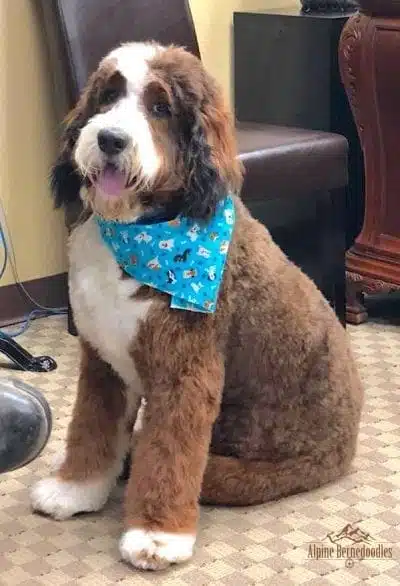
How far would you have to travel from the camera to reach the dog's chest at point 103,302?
156 centimetres

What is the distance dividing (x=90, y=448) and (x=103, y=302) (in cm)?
25

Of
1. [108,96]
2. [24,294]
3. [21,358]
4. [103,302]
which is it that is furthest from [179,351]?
[24,294]

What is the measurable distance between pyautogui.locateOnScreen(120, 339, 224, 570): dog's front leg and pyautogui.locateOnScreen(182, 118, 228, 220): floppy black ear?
21 cm

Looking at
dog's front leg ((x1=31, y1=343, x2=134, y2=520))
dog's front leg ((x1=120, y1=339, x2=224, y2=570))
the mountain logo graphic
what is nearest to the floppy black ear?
dog's front leg ((x1=120, y1=339, x2=224, y2=570))

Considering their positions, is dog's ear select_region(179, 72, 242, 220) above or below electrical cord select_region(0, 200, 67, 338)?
above

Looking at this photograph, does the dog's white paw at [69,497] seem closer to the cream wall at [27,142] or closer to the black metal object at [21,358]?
the black metal object at [21,358]

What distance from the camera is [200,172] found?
1493 millimetres

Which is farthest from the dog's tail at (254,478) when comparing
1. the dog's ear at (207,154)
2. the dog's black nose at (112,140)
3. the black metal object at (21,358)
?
the black metal object at (21,358)

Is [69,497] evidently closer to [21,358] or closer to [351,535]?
[351,535]

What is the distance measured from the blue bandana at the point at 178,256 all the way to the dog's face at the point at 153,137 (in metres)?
0.03

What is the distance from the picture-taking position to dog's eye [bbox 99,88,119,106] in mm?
1505

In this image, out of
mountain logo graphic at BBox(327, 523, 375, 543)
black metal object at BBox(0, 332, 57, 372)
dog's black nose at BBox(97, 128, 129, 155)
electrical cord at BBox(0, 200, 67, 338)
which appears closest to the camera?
dog's black nose at BBox(97, 128, 129, 155)

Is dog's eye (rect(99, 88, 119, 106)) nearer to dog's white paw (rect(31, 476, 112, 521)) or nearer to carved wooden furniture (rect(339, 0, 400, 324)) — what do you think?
dog's white paw (rect(31, 476, 112, 521))

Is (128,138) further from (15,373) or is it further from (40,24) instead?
(40,24)
